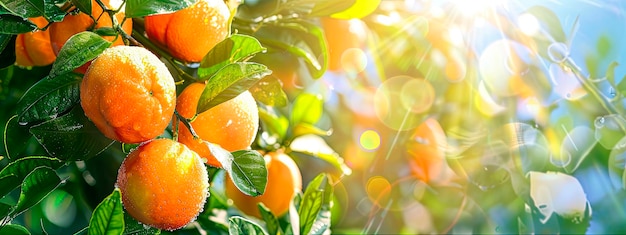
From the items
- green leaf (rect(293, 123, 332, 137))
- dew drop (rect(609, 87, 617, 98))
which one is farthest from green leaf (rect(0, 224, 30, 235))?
dew drop (rect(609, 87, 617, 98))

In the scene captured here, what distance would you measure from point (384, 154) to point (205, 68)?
755 millimetres

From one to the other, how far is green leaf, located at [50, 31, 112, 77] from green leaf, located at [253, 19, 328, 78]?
36 cm

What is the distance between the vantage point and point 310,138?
1.23m

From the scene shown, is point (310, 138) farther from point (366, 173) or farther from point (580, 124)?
point (580, 124)

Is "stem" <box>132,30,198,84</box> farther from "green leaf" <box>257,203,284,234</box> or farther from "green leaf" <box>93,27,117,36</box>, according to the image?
"green leaf" <box>257,203,284,234</box>

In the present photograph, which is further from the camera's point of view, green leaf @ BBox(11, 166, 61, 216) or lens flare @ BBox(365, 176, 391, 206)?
lens flare @ BBox(365, 176, 391, 206)

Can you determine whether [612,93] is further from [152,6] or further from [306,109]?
[152,6]

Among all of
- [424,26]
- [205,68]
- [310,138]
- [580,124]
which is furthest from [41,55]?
[580,124]

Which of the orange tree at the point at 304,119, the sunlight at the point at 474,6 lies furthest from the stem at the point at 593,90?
the sunlight at the point at 474,6

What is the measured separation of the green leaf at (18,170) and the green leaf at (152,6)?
0.54 ft

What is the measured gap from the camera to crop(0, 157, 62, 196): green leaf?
2.19 ft

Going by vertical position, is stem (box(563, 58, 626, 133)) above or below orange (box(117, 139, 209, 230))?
below

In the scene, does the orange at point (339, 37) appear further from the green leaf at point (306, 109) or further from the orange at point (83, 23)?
the orange at point (83, 23)

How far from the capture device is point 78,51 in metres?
0.61
